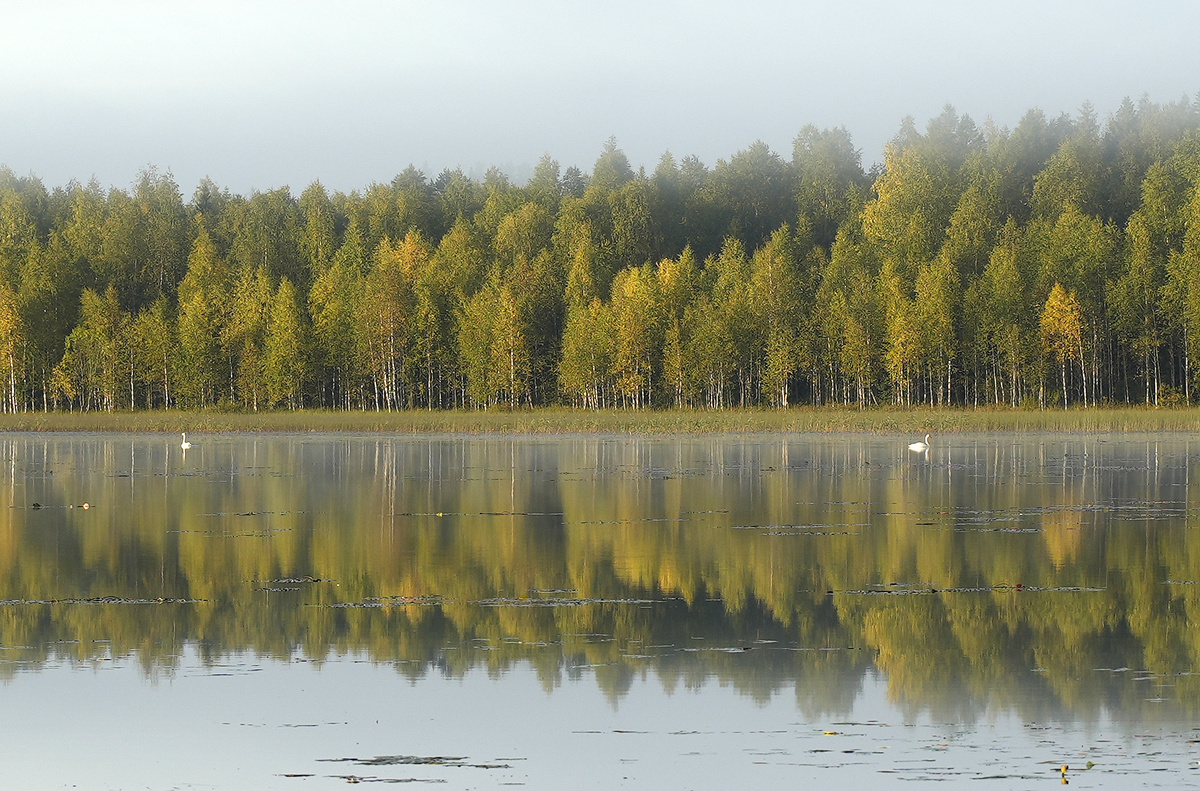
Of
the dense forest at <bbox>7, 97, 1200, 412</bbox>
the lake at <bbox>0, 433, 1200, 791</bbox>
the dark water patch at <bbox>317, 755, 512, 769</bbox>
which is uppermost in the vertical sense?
the dense forest at <bbox>7, 97, 1200, 412</bbox>

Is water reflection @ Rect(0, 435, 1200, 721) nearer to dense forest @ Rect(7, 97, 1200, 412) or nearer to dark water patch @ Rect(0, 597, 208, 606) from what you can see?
dark water patch @ Rect(0, 597, 208, 606)

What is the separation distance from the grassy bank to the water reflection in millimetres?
25562

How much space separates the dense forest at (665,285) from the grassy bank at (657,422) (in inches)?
269

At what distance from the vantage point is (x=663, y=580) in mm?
19203

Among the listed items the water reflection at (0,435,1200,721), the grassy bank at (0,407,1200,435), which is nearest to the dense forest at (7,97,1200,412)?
the grassy bank at (0,407,1200,435)

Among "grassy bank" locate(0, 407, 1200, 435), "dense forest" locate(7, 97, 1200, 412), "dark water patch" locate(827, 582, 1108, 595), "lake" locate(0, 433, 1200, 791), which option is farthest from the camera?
"dense forest" locate(7, 97, 1200, 412)

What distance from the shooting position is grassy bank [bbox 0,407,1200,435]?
6381 cm

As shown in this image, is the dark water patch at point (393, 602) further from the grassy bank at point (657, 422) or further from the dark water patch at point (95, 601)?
the grassy bank at point (657, 422)

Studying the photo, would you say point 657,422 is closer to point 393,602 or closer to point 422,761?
point 393,602

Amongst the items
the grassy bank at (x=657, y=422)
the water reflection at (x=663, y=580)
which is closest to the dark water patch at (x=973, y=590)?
the water reflection at (x=663, y=580)

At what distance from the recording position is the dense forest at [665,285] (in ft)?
269

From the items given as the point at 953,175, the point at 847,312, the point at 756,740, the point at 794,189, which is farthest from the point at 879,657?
the point at 794,189

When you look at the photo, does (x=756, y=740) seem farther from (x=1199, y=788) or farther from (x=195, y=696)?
(x=195, y=696)

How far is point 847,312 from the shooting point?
83.0m
